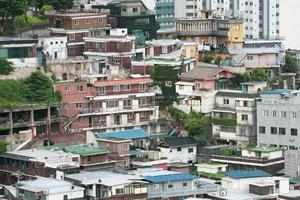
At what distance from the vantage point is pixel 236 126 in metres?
45.1

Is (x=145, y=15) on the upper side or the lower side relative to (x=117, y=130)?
upper

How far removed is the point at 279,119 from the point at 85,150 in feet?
20.7

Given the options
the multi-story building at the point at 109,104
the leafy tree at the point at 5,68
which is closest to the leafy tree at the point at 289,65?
the multi-story building at the point at 109,104

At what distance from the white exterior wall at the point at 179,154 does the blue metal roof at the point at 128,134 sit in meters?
0.78

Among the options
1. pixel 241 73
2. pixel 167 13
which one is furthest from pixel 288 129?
pixel 167 13

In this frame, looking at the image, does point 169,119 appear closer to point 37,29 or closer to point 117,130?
point 117,130

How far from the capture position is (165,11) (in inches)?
2454

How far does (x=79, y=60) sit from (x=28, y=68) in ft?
7.12

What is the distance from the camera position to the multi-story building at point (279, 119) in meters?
43.5

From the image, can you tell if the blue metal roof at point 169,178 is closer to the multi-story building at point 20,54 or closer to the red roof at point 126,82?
the red roof at point 126,82

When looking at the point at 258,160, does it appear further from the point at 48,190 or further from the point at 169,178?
the point at 48,190

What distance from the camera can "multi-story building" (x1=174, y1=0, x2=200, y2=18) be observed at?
206ft

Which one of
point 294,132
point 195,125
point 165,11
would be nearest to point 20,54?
point 195,125

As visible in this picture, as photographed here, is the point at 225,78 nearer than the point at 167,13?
Yes
